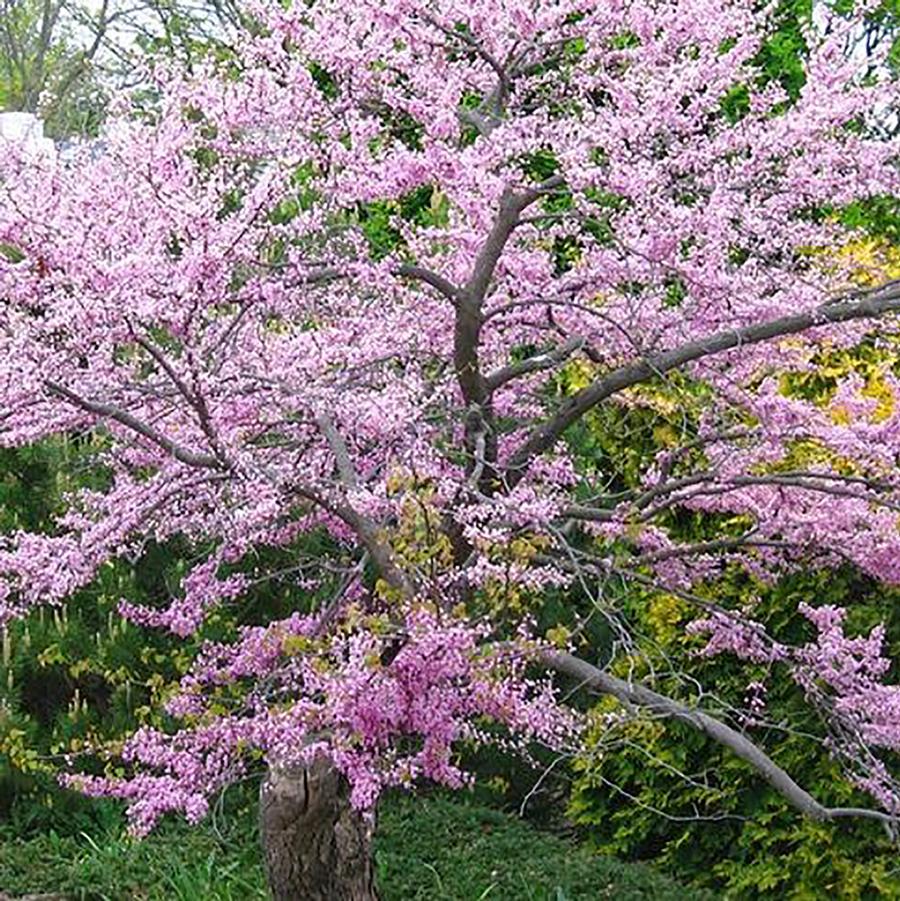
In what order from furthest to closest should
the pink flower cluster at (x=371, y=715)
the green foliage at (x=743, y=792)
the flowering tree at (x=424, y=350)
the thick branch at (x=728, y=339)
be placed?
the green foliage at (x=743, y=792)
the thick branch at (x=728, y=339)
the flowering tree at (x=424, y=350)
the pink flower cluster at (x=371, y=715)

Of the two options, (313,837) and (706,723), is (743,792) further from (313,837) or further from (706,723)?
(313,837)

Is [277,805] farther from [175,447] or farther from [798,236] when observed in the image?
[798,236]

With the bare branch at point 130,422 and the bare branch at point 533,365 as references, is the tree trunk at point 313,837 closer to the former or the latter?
the bare branch at point 130,422

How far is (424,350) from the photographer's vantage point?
4188mm

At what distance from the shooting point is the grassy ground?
178 inches

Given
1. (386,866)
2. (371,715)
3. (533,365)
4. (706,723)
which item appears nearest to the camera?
(371,715)

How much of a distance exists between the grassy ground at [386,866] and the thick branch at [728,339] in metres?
1.53

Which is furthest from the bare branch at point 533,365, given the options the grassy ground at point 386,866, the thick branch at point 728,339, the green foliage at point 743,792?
the grassy ground at point 386,866

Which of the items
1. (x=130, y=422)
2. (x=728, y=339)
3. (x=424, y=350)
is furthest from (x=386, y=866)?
(x=728, y=339)

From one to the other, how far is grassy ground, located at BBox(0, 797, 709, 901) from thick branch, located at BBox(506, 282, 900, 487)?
1.53 m

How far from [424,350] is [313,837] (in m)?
1.41

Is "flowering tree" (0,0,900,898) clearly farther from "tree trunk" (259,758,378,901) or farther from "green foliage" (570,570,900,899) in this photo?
"green foliage" (570,570,900,899)

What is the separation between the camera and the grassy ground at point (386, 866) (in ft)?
14.8

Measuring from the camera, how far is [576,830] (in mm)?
5793
